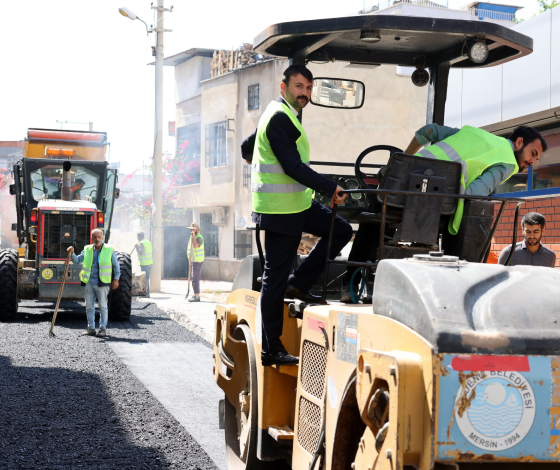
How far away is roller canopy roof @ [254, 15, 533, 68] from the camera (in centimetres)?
396

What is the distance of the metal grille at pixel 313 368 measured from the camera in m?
3.27

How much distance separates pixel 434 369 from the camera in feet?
7.21

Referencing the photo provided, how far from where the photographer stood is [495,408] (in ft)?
7.23

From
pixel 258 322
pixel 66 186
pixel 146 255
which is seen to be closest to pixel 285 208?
pixel 258 322

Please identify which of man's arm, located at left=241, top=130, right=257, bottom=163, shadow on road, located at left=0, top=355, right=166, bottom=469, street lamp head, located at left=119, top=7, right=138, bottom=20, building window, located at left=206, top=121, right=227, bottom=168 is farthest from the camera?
building window, located at left=206, top=121, right=227, bottom=168

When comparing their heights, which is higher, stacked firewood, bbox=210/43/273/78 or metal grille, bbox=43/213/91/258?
stacked firewood, bbox=210/43/273/78

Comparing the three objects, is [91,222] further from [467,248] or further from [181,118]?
[181,118]

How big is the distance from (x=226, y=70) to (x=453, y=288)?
94.4 feet

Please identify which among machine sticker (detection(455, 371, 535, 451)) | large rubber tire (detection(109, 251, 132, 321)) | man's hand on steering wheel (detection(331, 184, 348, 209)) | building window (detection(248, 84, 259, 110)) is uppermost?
building window (detection(248, 84, 259, 110))

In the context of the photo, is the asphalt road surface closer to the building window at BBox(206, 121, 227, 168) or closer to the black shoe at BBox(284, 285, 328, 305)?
the black shoe at BBox(284, 285, 328, 305)

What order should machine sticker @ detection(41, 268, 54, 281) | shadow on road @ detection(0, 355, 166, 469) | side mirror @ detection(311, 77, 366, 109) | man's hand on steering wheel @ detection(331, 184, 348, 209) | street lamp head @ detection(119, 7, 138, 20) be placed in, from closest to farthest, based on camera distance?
man's hand on steering wheel @ detection(331, 184, 348, 209) → side mirror @ detection(311, 77, 366, 109) → shadow on road @ detection(0, 355, 166, 469) → machine sticker @ detection(41, 268, 54, 281) → street lamp head @ detection(119, 7, 138, 20)

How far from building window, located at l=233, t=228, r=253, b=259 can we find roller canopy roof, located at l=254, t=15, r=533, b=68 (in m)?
24.5

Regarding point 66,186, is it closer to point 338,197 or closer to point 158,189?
point 158,189

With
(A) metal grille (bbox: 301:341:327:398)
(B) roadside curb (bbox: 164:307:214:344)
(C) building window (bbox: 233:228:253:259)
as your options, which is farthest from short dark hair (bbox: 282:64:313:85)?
(C) building window (bbox: 233:228:253:259)
